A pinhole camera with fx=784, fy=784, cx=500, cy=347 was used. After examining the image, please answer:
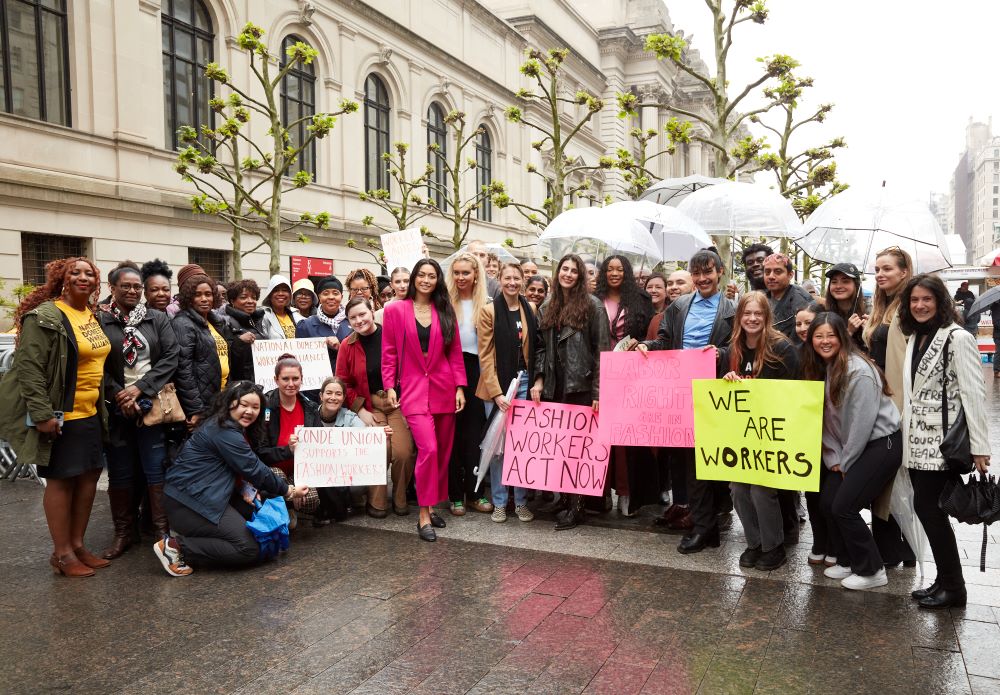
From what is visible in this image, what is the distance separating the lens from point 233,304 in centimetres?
739

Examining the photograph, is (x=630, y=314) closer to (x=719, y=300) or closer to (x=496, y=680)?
(x=719, y=300)

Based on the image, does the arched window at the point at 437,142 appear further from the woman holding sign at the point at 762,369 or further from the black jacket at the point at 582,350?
the woman holding sign at the point at 762,369

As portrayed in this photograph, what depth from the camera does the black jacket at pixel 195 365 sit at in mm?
5953

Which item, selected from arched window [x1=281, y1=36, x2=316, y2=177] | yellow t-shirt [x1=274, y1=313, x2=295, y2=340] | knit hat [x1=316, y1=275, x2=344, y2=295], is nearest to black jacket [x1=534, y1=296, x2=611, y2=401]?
knit hat [x1=316, y1=275, x2=344, y2=295]

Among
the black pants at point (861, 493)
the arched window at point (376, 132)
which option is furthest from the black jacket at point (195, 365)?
the arched window at point (376, 132)

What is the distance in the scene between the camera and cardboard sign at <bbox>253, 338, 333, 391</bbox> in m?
7.02

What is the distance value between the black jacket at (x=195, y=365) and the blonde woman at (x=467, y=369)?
201cm

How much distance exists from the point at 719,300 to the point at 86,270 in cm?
455

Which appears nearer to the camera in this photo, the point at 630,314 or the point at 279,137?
the point at 630,314

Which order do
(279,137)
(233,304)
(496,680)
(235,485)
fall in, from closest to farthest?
(496,680) < (235,485) < (233,304) < (279,137)

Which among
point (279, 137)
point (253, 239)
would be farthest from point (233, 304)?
point (253, 239)

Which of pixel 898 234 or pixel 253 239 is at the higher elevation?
pixel 253 239

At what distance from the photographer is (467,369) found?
6930 millimetres

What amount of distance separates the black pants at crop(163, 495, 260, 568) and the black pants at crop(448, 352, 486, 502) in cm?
192
